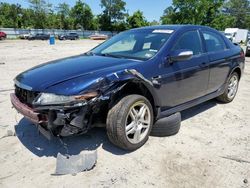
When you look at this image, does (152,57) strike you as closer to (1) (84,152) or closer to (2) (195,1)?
(1) (84,152)

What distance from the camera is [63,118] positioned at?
288 cm

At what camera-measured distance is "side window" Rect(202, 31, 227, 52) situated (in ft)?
15.3

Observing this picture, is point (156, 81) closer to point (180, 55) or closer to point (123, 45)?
point (180, 55)

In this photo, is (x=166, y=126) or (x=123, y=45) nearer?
(x=166, y=126)

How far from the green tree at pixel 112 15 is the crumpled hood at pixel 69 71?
239 feet

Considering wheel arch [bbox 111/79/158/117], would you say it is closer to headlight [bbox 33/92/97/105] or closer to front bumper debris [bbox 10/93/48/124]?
headlight [bbox 33/92/97/105]

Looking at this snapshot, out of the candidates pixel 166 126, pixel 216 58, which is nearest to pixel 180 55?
pixel 166 126

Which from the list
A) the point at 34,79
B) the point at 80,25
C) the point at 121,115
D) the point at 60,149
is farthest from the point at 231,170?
the point at 80,25

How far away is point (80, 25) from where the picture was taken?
71.4 meters

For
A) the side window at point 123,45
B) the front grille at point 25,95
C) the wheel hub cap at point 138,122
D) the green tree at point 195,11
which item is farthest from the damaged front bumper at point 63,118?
the green tree at point 195,11

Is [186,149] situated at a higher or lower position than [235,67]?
lower

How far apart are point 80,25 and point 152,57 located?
2807 inches

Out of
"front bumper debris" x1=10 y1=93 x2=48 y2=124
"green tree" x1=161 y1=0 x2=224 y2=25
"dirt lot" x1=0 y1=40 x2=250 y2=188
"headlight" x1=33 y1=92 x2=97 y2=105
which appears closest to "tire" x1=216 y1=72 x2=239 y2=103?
"dirt lot" x1=0 y1=40 x2=250 y2=188

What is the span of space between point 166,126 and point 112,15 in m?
76.5
